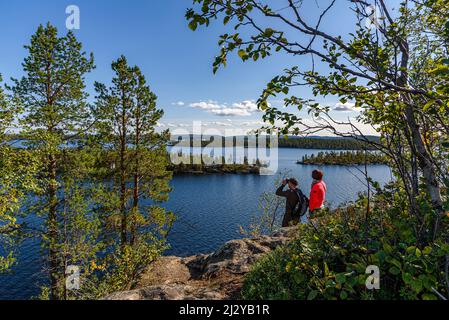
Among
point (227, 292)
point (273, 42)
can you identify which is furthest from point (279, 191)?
point (273, 42)

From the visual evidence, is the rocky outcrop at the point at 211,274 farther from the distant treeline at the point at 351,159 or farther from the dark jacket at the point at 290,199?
the distant treeline at the point at 351,159

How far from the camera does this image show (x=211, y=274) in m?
5.67

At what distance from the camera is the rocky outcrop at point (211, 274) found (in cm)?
396

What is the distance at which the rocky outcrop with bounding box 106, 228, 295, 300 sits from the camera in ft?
13.0

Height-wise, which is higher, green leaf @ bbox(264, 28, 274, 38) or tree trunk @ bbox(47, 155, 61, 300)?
green leaf @ bbox(264, 28, 274, 38)

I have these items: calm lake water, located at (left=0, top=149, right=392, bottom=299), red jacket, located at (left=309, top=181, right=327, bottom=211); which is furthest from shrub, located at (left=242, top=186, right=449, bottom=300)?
calm lake water, located at (left=0, top=149, right=392, bottom=299)

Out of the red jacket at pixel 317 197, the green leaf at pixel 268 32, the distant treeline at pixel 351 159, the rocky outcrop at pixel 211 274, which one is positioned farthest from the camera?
the red jacket at pixel 317 197

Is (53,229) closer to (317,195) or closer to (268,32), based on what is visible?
(317,195)

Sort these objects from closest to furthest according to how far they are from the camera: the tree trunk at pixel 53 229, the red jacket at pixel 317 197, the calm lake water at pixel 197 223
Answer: the red jacket at pixel 317 197 → the tree trunk at pixel 53 229 → the calm lake water at pixel 197 223

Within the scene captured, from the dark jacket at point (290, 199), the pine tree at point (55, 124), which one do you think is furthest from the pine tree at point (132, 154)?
the dark jacket at point (290, 199)

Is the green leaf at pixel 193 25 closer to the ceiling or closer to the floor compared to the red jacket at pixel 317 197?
closer to the ceiling

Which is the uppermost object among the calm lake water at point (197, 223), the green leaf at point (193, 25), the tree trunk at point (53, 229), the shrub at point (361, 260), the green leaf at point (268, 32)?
the green leaf at point (193, 25)

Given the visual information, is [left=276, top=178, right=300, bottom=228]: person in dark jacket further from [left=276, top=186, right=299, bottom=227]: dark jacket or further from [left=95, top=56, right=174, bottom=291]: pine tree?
[left=95, top=56, right=174, bottom=291]: pine tree

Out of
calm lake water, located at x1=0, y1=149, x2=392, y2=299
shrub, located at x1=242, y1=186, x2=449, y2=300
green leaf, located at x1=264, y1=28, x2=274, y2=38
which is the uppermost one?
green leaf, located at x1=264, y1=28, x2=274, y2=38
